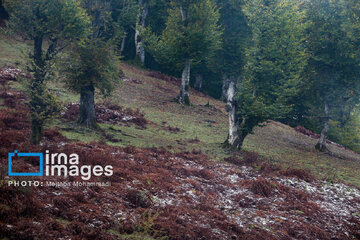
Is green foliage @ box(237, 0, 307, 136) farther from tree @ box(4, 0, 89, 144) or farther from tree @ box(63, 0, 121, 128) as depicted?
tree @ box(4, 0, 89, 144)

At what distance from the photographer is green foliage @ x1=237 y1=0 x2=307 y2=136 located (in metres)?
25.5

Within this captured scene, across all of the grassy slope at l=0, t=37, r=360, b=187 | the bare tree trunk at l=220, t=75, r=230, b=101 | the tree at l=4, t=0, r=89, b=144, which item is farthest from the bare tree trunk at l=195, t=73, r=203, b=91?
the tree at l=4, t=0, r=89, b=144

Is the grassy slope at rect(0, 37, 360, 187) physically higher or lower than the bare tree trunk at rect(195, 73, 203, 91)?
lower

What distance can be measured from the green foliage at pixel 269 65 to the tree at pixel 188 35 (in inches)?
554

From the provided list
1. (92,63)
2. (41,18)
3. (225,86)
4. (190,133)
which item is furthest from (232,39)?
(41,18)

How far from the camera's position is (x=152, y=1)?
179 feet

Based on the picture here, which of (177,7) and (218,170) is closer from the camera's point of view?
(218,170)

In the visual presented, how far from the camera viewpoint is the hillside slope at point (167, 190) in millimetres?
8219

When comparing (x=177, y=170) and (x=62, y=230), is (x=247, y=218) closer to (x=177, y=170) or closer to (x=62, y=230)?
(x=177, y=170)

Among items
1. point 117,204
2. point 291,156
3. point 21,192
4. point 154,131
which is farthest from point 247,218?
point 291,156

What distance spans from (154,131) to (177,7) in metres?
23.7

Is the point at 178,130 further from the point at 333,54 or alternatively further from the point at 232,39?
the point at 232,39

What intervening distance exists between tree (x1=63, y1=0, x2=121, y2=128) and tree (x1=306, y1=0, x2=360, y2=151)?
24220mm

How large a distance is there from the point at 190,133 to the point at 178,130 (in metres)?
1.35
